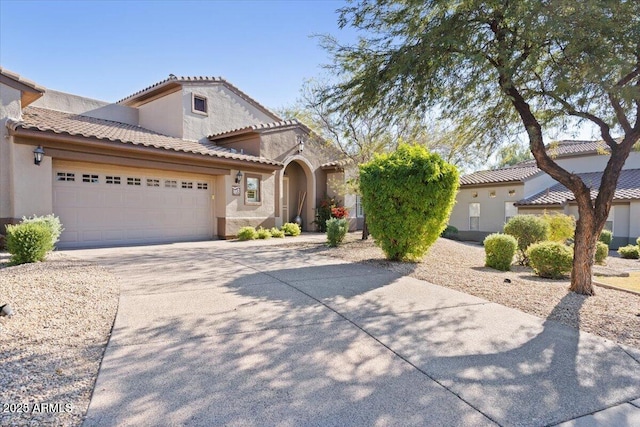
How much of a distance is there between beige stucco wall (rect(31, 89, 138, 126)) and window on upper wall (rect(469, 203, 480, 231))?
2016cm

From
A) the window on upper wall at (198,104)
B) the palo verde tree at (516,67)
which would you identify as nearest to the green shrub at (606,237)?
the palo verde tree at (516,67)

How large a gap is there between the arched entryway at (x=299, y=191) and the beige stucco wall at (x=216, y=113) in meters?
3.33

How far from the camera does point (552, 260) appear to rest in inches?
325

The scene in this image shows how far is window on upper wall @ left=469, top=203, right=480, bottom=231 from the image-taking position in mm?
22945

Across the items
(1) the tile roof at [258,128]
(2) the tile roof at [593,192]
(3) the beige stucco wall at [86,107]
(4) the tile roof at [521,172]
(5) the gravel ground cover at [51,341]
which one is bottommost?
(5) the gravel ground cover at [51,341]

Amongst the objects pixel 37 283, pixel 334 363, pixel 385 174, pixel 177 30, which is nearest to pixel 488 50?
pixel 385 174

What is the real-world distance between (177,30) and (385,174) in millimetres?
8398

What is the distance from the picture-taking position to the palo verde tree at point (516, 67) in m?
5.30

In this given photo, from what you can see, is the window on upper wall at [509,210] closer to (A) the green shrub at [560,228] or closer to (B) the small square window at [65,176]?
(A) the green shrub at [560,228]

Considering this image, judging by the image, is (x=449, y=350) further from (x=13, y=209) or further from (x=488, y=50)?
(x=13, y=209)

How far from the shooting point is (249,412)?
2.67 m

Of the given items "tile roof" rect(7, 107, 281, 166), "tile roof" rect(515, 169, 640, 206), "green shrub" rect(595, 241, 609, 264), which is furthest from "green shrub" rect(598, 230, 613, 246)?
"tile roof" rect(7, 107, 281, 166)

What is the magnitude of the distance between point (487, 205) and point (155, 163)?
19124mm

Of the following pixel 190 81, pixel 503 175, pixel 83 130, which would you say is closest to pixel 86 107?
pixel 190 81
